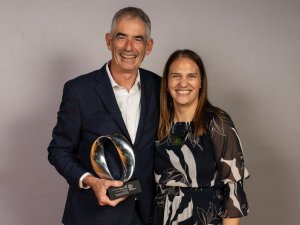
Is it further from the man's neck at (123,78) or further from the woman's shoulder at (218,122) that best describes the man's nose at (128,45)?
the woman's shoulder at (218,122)

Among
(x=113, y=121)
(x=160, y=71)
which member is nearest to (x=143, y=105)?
(x=113, y=121)

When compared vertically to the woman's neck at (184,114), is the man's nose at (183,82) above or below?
above

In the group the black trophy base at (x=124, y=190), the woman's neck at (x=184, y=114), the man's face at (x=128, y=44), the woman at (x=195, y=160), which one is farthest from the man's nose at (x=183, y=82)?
the black trophy base at (x=124, y=190)

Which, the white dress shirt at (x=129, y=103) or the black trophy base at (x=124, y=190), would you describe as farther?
the white dress shirt at (x=129, y=103)

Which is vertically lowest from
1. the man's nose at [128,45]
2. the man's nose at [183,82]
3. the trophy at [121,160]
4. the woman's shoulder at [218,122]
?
the trophy at [121,160]

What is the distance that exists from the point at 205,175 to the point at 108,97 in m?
0.52

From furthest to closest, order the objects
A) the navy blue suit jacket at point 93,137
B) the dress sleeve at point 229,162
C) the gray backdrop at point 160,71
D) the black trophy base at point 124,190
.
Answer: the gray backdrop at point 160,71 → the navy blue suit jacket at point 93,137 → the dress sleeve at point 229,162 → the black trophy base at point 124,190

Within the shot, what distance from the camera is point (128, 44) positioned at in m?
2.30

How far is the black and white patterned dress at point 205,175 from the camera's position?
2.15 metres
